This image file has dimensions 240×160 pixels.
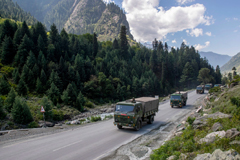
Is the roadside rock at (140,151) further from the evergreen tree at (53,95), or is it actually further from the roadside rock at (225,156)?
the evergreen tree at (53,95)

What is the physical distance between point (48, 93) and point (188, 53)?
421 ft

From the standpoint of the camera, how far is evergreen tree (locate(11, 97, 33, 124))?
2651 cm

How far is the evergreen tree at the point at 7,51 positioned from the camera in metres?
51.1

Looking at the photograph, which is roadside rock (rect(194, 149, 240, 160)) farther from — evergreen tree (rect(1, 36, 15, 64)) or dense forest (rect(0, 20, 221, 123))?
evergreen tree (rect(1, 36, 15, 64))

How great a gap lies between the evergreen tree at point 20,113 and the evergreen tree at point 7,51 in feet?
106

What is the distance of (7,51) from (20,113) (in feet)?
114

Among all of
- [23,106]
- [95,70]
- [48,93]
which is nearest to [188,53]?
[95,70]

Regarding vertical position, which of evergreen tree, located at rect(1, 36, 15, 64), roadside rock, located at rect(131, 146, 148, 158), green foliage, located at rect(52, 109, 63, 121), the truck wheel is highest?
evergreen tree, located at rect(1, 36, 15, 64)

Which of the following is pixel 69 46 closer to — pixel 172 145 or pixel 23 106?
pixel 23 106

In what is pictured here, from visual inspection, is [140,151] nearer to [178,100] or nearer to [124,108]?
[124,108]

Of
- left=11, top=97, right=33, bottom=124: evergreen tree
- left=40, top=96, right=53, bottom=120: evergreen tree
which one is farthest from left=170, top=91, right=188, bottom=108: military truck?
left=11, top=97, right=33, bottom=124: evergreen tree

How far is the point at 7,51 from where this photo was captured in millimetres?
51938

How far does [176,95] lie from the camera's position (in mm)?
33219

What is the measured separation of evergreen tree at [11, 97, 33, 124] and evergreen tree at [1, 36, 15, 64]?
106 feet
